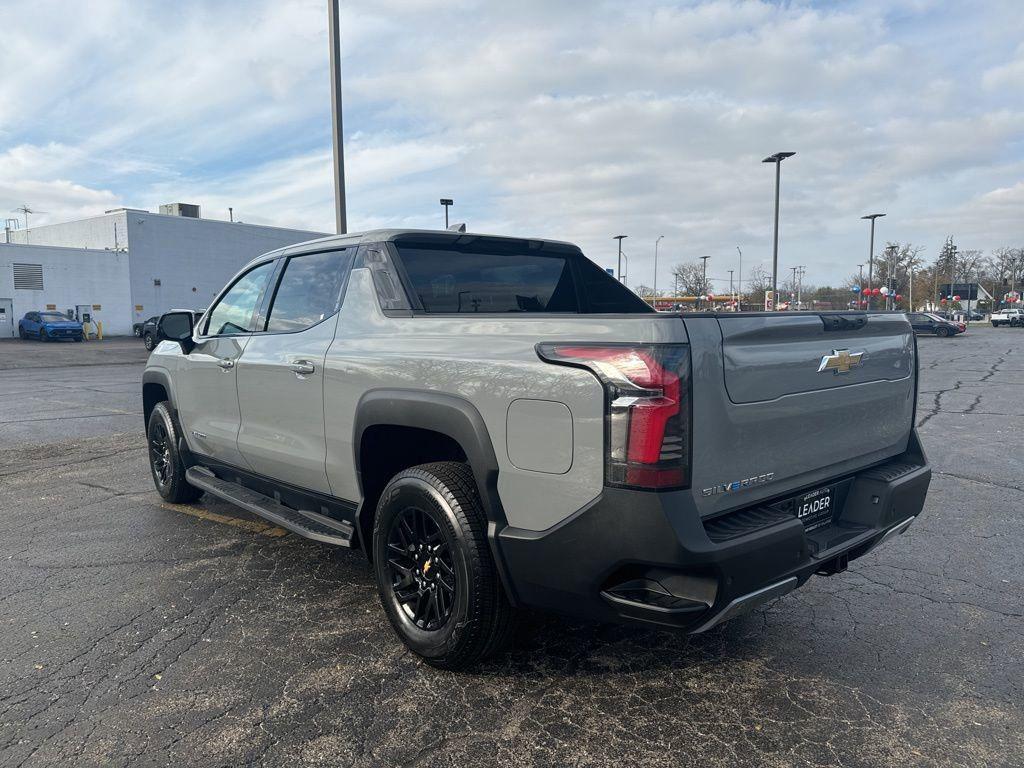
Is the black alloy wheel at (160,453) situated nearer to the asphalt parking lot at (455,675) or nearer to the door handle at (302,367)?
the asphalt parking lot at (455,675)

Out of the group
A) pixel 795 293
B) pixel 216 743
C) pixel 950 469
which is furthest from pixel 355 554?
pixel 795 293

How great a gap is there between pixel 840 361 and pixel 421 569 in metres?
1.98

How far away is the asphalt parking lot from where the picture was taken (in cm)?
267

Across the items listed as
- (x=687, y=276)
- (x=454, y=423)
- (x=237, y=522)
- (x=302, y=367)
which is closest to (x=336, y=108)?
(x=237, y=522)

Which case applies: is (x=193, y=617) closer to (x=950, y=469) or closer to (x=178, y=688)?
(x=178, y=688)

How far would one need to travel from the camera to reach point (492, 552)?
9.37ft

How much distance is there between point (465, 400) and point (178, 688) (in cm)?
168

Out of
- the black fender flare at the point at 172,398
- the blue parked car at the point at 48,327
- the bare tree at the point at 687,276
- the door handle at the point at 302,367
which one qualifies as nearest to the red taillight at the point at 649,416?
the door handle at the point at 302,367

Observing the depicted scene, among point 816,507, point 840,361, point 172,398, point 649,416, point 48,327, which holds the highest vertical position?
point 840,361

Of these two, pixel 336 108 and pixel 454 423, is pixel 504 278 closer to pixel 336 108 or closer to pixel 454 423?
pixel 454 423

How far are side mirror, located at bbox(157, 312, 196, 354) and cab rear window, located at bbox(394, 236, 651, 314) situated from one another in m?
2.18

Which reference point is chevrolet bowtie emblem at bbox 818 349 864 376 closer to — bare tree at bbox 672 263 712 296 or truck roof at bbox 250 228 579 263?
truck roof at bbox 250 228 579 263

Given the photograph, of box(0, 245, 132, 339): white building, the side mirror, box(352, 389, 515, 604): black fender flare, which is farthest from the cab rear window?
box(0, 245, 132, 339): white building

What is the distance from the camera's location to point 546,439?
2648mm
